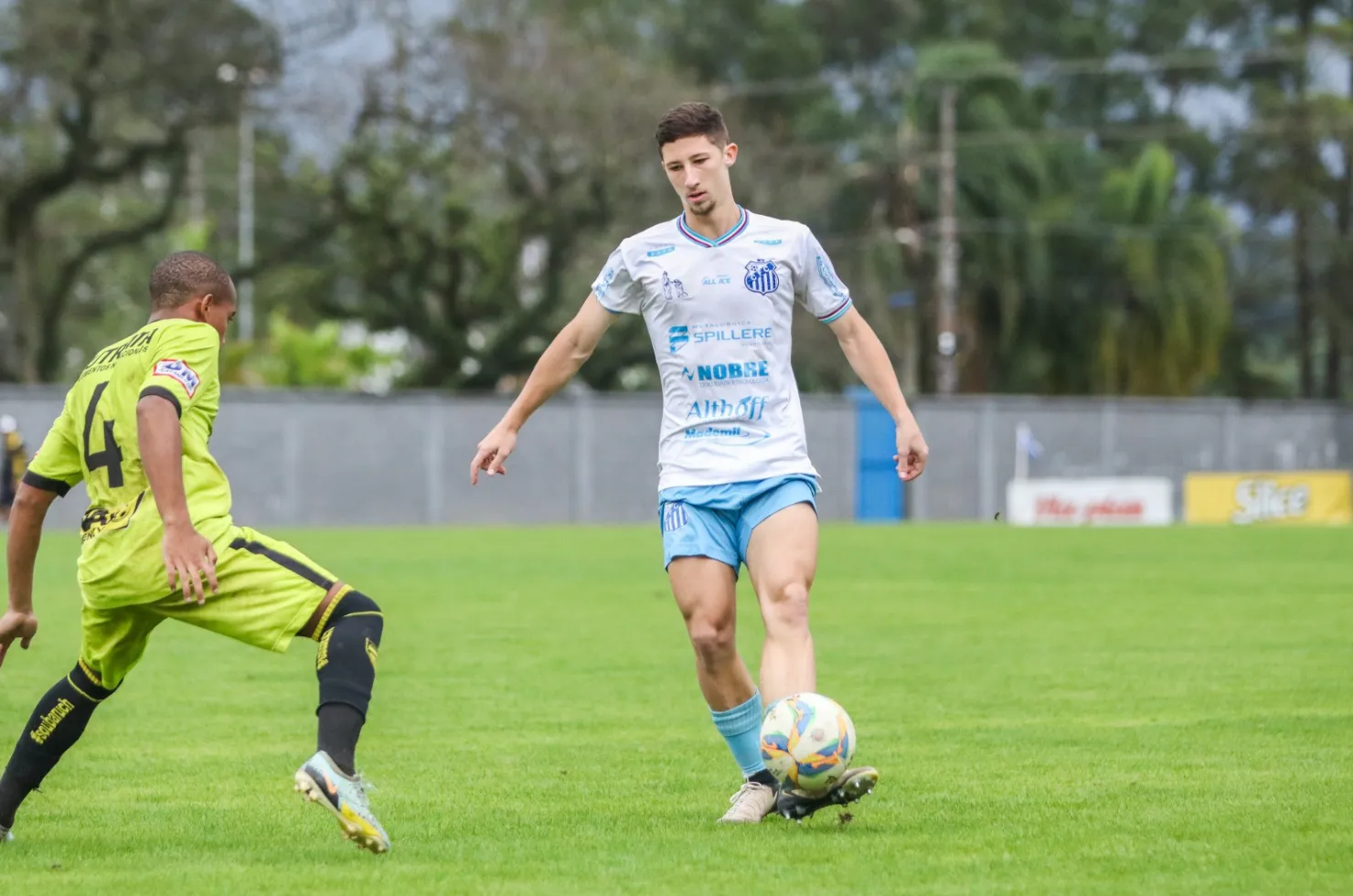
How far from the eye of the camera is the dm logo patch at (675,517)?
6.31m

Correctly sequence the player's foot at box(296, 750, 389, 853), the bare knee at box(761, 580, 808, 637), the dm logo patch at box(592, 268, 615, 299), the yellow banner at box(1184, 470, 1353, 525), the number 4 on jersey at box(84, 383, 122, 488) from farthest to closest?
the yellow banner at box(1184, 470, 1353, 525)
the dm logo patch at box(592, 268, 615, 299)
the bare knee at box(761, 580, 808, 637)
the number 4 on jersey at box(84, 383, 122, 488)
the player's foot at box(296, 750, 389, 853)

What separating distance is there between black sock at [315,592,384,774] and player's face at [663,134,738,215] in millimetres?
1675

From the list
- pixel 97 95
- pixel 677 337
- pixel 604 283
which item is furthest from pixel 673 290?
pixel 97 95

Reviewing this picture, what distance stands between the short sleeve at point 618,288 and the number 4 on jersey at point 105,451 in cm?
164

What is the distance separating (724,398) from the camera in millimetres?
6305

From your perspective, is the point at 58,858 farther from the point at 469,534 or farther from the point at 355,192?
the point at 355,192

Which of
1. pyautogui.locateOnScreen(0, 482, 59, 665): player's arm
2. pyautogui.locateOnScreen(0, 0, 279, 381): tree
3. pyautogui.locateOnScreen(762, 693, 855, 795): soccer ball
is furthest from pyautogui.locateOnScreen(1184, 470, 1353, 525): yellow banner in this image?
pyautogui.locateOnScreen(0, 482, 59, 665): player's arm

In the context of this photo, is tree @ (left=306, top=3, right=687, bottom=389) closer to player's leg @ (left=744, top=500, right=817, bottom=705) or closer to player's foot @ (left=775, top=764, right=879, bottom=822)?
player's leg @ (left=744, top=500, right=817, bottom=705)

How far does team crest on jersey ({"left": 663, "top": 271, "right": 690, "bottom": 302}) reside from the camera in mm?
6309

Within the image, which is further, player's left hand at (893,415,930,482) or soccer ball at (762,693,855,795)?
player's left hand at (893,415,930,482)

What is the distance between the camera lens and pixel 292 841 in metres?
6.06

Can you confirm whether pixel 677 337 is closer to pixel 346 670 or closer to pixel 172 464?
pixel 346 670

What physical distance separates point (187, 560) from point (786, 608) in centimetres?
184

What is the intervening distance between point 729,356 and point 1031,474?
3510 centimetres
